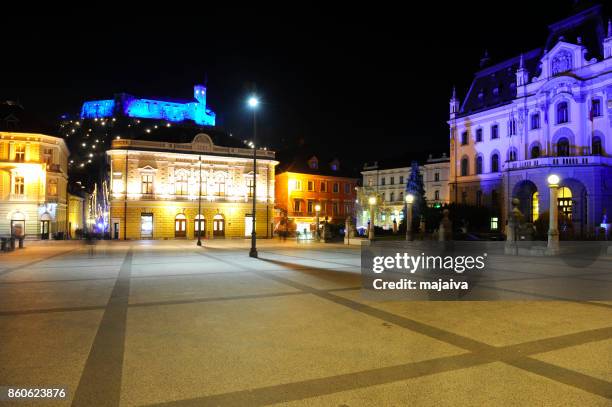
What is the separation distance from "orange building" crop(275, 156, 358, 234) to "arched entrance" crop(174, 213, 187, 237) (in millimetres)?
16358

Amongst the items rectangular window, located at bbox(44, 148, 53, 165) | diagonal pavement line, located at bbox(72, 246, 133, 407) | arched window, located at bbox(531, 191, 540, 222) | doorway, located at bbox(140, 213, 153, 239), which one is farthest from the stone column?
rectangular window, located at bbox(44, 148, 53, 165)

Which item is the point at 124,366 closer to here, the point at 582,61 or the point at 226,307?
the point at 226,307

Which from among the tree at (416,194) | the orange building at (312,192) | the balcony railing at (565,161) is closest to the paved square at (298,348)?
the balcony railing at (565,161)

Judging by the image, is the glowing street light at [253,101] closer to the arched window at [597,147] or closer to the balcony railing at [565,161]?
the balcony railing at [565,161]

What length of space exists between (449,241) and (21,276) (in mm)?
25556

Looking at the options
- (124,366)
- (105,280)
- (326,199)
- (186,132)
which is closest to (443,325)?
(124,366)

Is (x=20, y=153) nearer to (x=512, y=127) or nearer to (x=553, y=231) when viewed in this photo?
(x=553, y=231)

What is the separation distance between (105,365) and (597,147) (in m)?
50.6

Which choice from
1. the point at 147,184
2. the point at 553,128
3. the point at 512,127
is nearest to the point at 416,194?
the point at 512,127

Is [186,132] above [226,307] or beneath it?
above

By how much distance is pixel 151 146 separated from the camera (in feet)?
178

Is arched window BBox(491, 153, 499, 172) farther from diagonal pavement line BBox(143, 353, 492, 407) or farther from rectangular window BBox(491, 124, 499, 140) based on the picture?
diagonal pavement line BBox(143, 353, 492, 407)

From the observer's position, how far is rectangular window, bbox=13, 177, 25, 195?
169ft
